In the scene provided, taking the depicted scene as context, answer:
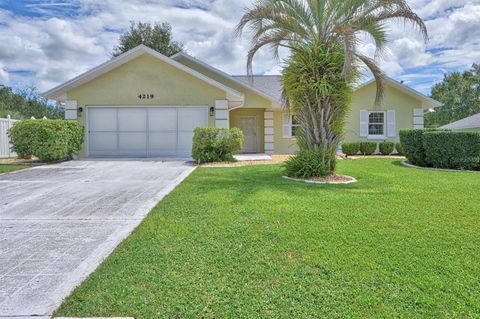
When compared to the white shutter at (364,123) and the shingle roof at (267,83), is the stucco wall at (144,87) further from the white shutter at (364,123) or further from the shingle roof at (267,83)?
the white shutter at (364,123)

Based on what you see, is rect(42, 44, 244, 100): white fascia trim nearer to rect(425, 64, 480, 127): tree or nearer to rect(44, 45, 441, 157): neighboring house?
rect(44, 45, 441, 157): neighboring house

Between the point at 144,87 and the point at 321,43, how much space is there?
32.5 feet

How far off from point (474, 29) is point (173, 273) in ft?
83.8

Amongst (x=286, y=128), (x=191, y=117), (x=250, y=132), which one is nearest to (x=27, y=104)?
(x=250, y=132)

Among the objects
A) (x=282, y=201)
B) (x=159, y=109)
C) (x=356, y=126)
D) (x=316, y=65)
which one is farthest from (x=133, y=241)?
(x=356, y=126)

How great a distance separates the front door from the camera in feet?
70.1

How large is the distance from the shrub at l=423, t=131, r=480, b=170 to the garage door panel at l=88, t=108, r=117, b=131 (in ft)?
44.7

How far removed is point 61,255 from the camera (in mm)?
4027

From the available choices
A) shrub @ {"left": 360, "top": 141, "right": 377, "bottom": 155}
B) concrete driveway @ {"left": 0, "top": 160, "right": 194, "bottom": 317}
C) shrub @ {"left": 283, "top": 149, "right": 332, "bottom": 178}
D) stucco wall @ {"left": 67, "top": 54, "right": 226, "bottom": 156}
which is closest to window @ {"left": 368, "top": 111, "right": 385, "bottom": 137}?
shrub @ {"left": 360, "top": 141, "right": 377, "bottom": 155}

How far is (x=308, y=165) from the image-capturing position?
924 cm

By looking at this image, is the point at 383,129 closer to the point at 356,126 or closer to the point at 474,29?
the point at 356,126

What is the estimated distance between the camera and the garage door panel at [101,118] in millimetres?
16422

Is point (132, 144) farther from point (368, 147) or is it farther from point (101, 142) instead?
point (368, 147)

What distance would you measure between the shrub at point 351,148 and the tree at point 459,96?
2731 centimetres
